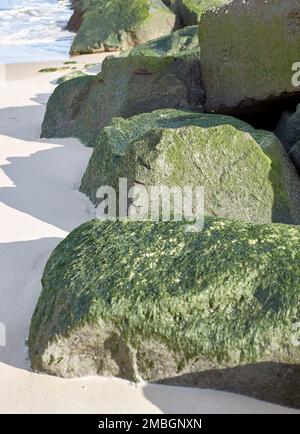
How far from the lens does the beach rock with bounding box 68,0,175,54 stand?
532 inches

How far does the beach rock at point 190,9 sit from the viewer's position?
13.0 meters

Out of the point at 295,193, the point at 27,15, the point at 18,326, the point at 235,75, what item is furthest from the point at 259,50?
the point at 27,15

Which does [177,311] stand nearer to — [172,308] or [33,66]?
[172,308]

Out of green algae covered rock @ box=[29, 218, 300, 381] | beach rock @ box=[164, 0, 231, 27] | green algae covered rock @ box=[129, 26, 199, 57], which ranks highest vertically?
beach rock @ box=[164, 0, 231, 27]

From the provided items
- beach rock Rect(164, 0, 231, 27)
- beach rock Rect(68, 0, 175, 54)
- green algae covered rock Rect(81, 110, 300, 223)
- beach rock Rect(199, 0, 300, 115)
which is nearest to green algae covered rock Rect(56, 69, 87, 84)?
beach rock Rect(68, 0, 175, 54)

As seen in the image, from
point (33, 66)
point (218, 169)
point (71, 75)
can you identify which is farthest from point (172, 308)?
point (33, 66)

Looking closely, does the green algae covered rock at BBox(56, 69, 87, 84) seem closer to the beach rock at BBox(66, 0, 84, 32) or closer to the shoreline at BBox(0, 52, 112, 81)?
the shoreline at BBox(0, 52, 112, 81)

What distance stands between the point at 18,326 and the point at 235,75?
4022mm

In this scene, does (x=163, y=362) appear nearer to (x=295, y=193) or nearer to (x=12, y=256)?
(x=12, y=256)

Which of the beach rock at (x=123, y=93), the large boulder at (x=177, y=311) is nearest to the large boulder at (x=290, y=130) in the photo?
the beach rock at (x=123, y=93)

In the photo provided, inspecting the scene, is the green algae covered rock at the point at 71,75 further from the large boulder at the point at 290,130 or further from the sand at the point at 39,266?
the large boulder at the point at 290,130

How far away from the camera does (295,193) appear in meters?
5.09

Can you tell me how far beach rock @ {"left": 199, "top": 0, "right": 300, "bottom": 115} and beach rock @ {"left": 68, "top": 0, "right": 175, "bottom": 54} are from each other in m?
7.02
